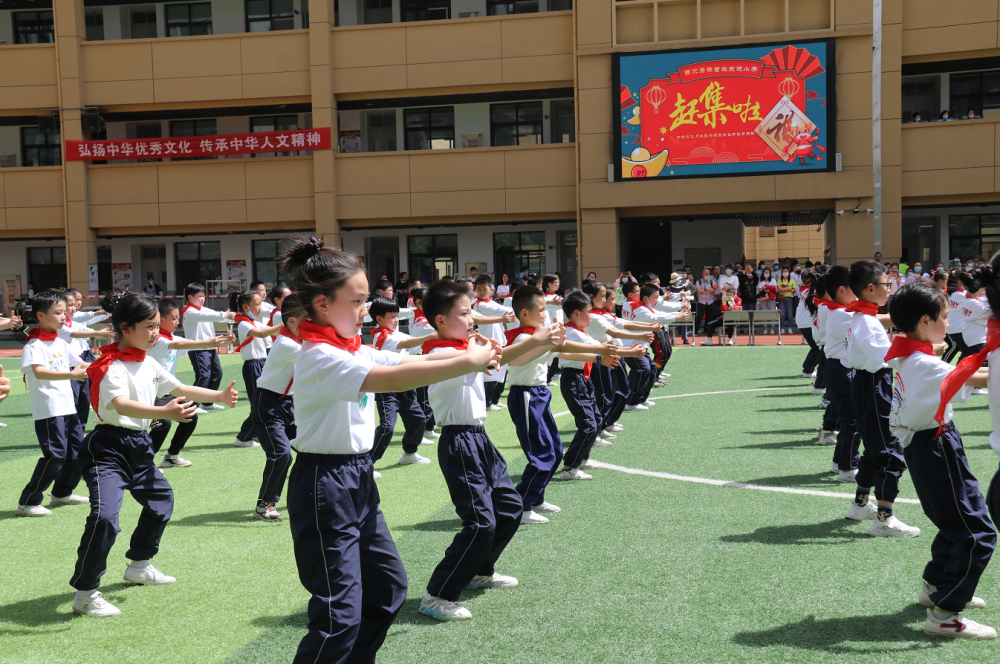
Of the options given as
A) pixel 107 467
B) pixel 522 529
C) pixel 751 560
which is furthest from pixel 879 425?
pixel 107 467

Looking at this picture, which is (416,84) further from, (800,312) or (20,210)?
(800,312)

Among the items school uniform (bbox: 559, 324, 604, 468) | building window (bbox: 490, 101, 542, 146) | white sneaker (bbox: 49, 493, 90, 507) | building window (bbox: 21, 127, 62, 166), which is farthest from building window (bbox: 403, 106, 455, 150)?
white sneaker (bbox: 49, 493, 90, 507)

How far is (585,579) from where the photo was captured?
4.82 metres

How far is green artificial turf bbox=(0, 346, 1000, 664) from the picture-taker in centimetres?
394

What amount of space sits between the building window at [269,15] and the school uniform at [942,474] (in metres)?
28.4

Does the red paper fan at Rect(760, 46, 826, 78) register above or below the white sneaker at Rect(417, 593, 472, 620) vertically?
above

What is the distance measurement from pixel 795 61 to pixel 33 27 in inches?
1012

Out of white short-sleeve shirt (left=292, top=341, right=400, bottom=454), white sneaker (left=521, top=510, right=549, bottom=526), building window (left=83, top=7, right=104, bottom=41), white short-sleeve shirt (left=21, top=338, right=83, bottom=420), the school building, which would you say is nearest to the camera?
white short-sleeve shirt (left=292, top=341, right=400, bottom=454)

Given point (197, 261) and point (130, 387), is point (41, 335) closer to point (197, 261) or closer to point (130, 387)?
point (130, 387)

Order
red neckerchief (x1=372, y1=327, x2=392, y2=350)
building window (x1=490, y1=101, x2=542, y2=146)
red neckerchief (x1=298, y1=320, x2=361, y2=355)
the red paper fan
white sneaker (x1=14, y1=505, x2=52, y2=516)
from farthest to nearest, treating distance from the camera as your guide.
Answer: building window (x1=490, y1=101, x2=542, y2=146) → the red paper fan → red neckerchief (x1=372, y1=327, x2=392, y2=350) → white sneaker (x1=14, y1=505, x2=52, y2=516) → red neckerchief (x1=298, y1=320, x2=361, y2=355)

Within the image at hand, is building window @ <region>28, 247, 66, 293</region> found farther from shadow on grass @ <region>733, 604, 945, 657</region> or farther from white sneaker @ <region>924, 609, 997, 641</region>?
white sneaker @ <region>924, 609, 997, 641</region>

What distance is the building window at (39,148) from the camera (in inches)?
1181

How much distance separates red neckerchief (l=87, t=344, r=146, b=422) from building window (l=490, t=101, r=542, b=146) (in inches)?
951

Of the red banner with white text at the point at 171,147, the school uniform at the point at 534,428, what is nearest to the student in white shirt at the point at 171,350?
the school uniform at the point at 534,428
